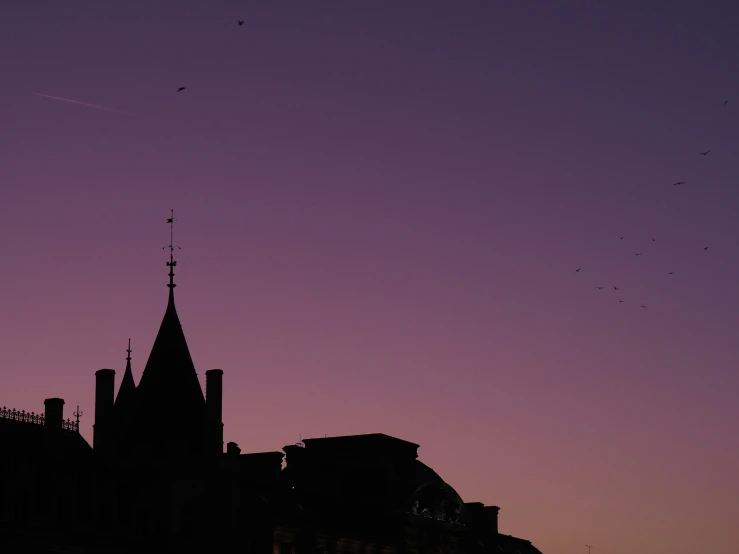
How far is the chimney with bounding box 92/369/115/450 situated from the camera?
77750 millimetres

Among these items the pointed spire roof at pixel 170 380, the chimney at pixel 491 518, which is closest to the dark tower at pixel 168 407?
the pointed spire roof at pixel 170 380

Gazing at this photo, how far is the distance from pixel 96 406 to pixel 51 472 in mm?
15226

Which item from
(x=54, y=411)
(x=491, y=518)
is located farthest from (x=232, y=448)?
(x=491, y=518)

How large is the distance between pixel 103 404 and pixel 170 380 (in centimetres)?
590

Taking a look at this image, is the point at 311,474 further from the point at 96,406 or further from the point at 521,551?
the point at 521,551

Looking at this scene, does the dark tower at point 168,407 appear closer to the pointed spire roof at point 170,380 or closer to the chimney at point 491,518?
the pointed spire roof at point 170,380

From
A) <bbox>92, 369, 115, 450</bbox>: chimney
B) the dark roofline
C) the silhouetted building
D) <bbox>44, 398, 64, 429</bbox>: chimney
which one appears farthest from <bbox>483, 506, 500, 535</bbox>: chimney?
<bbox>44, 398, 64, 429</bbox>: chimney

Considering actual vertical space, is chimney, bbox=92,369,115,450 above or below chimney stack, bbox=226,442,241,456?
above

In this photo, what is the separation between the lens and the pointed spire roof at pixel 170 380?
83.9 metres

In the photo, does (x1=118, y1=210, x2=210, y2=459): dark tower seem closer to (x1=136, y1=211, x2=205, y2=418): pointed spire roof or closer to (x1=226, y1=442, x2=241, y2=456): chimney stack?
(x1=136, y1=211, x2=205, y2=418): pointed spire roof

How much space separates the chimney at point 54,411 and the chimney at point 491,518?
4493 centimetres

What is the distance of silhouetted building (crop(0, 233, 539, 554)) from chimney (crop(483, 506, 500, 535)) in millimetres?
2049

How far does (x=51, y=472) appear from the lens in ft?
214

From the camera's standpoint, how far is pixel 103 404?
263 ft
